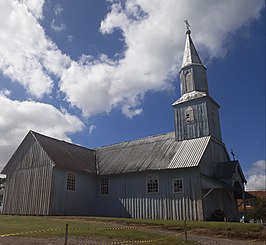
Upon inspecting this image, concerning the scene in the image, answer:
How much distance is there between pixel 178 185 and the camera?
24.3 meters

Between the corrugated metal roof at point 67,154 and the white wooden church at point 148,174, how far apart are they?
13cm

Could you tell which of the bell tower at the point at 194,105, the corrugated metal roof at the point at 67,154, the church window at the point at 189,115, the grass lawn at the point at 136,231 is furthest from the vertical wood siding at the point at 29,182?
the church window at the point at 189,115

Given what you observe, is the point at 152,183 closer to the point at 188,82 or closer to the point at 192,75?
the point at 188,82

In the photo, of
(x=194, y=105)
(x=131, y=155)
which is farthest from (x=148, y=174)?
(x=194, y=105)

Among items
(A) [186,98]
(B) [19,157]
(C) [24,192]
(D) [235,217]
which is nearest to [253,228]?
(D) [235,217]

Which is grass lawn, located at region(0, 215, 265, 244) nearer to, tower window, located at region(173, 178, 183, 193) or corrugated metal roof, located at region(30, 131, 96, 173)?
tower window, located at region(173, 178, 183, 193)

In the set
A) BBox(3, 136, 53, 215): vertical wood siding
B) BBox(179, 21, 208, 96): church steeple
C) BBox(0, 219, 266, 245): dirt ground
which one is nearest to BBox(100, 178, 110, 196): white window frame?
BBox(3, 136, 53, 215): vertical wood siding

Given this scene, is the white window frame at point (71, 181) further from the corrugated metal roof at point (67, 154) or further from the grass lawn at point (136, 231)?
the grass lawn at point (136, 231)

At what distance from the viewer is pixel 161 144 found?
1141 inches

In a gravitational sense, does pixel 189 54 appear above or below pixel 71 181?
above

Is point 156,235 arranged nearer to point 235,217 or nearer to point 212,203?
point 212,203

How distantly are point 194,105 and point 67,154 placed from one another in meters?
13.0

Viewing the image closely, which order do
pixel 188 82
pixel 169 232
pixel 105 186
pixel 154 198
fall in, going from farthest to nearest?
pixel 188 82 → pixel 105 186 → pixel 154 198 → pixel 169 232

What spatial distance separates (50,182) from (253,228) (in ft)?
52.3
